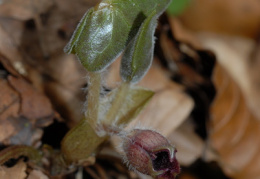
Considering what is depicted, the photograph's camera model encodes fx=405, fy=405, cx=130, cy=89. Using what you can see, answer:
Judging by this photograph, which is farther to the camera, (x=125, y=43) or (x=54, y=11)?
(x=54, y=11)

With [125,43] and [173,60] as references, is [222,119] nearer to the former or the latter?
[173,60]

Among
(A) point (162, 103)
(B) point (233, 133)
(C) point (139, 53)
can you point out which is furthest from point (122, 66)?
(B) point (233, 133)

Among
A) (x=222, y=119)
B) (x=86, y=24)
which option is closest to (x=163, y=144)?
(x=86, y=24)

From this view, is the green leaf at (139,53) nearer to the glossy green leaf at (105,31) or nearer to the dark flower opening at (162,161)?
the glossy green leaf at (105,31)

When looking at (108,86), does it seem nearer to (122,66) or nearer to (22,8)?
(122,66)

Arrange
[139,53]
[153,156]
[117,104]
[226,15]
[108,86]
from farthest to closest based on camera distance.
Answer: [226,15], [108,86], [117,104], [139,53], [153,156]

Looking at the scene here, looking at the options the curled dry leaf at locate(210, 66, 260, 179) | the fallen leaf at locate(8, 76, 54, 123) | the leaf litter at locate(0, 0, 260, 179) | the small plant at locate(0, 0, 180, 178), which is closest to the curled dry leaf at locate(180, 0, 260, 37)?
the leaf litter at locate(0, 0, 260, 179)
